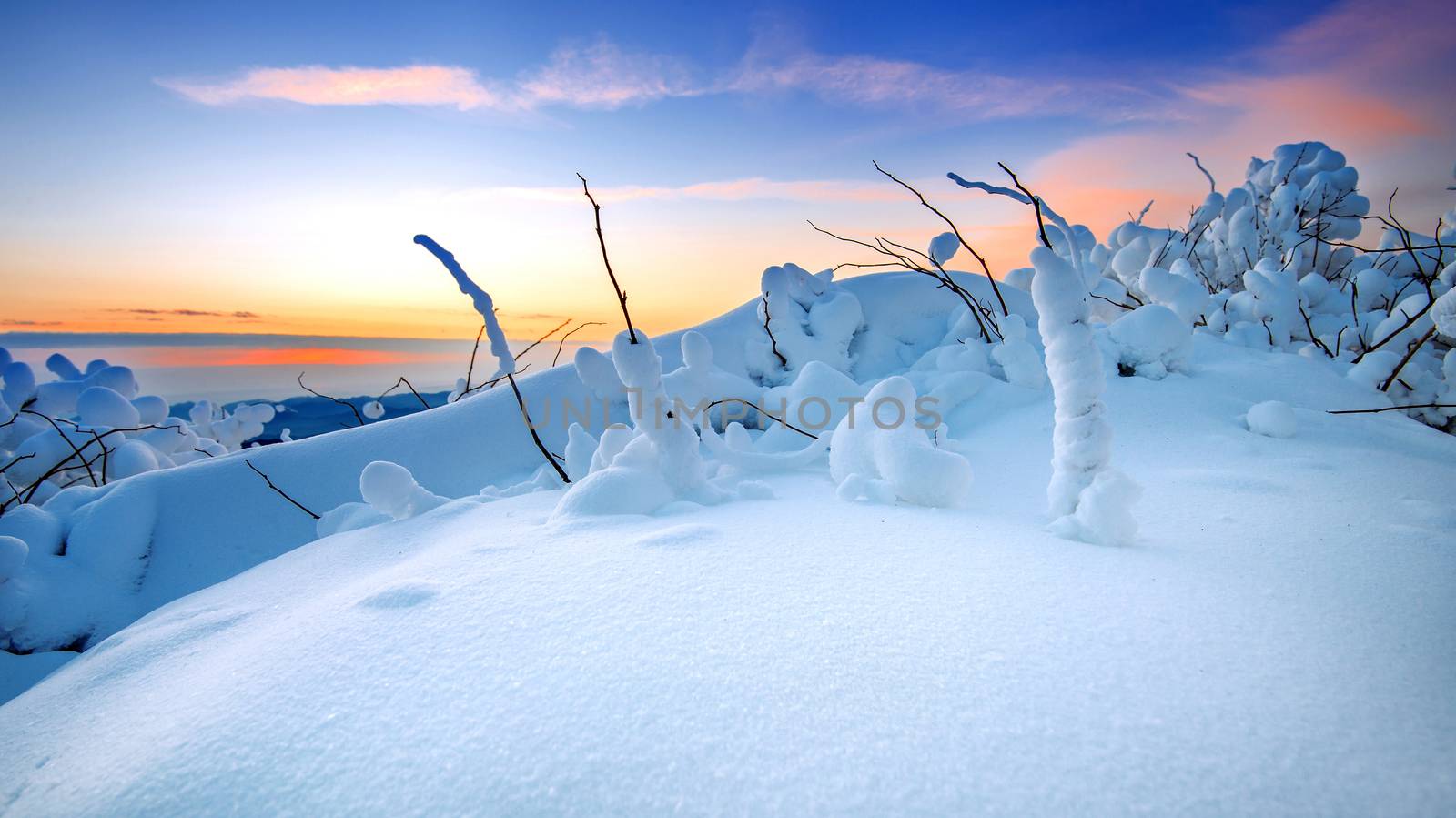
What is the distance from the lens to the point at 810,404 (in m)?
2.76

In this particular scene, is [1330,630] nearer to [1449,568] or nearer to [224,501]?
[1449,568]

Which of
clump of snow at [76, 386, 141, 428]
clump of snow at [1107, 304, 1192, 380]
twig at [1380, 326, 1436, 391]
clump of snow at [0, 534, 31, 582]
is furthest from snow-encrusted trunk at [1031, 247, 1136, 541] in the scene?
clump of snow at [76, 386, 141, 428]

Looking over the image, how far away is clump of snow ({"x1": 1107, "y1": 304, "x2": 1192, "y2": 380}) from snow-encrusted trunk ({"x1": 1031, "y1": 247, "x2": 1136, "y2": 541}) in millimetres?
1685

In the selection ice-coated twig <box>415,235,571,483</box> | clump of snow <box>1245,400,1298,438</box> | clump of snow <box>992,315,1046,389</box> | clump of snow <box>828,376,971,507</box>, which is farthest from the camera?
clump of snow <box>992,315,1046,389</box>

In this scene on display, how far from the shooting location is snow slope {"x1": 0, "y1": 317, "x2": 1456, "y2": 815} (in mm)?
598

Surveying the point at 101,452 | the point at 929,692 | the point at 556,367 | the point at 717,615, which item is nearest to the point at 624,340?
the point at 717,615

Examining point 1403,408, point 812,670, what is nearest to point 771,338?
point 1403,408

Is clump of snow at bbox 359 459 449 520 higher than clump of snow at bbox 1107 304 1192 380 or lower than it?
lower

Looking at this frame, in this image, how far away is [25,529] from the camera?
82.6 inches

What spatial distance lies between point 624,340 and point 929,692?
3.97 feet

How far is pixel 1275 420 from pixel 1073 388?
4.37 feet

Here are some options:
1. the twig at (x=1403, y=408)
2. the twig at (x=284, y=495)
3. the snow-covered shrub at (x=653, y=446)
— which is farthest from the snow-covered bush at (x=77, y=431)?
the twig at (x=1403, y=408)

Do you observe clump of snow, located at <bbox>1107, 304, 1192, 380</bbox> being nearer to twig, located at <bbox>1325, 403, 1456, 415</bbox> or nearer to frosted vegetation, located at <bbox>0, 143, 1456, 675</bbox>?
frosted vegetation, located at <bbox>0, 143, 1456, 675</bbox>

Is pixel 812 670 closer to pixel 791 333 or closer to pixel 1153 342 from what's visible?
pixel 1153 342
